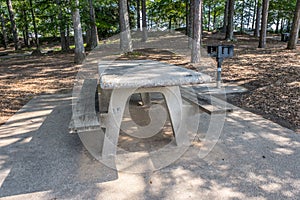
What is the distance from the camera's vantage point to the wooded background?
7984 mm

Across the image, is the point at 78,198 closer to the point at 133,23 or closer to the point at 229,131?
the point at 229,131

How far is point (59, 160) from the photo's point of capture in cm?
222

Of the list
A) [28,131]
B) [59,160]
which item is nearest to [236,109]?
[59,160]

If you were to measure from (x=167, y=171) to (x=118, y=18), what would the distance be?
54.1 ft

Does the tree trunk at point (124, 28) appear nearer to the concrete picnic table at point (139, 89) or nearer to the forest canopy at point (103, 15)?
the forest canopy at point (103, 15)

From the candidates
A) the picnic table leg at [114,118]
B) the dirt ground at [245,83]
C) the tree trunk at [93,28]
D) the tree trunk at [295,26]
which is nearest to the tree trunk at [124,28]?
the dirt ground at [245,83]

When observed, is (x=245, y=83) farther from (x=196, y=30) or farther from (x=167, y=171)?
(x=167, y=171)

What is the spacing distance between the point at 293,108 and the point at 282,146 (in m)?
1.24

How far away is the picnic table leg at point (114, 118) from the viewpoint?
2.27 meters

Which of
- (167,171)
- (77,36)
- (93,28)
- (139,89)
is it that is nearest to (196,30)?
(77,36)

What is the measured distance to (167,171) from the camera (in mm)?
2016

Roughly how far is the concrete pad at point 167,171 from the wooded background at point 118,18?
16.2 feet

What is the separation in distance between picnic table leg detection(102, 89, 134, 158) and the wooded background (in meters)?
5.17

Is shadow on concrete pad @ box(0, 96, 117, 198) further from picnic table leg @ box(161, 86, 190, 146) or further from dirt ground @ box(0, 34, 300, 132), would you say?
dirt ground @ box(0, 34, 300, 132)
